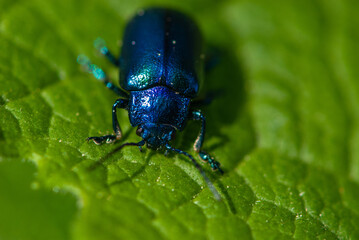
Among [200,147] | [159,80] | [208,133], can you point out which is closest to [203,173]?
[200,147]

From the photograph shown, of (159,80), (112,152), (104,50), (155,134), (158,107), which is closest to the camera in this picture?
(112,152)

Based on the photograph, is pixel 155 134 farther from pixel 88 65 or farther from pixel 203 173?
pixel 88 65

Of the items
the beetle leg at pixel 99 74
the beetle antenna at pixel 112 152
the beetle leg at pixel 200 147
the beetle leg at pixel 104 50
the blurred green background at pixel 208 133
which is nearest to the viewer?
the blurred green background at pixel 208 133

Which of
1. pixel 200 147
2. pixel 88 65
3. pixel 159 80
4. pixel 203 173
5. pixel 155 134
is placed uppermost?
pixel 88 65

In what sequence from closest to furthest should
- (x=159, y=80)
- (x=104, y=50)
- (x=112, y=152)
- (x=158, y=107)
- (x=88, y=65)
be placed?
(x=112, y=152), (x=158, y=107), (x=159, y=80), (x=88, y=65), (x=104, y=50)

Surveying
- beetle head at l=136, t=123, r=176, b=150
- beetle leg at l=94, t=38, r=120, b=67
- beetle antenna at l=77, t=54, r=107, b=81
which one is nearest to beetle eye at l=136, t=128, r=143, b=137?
beetle head at l=136, t=123, r=176, b=150

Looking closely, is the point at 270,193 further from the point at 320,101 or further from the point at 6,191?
the point at 6,191

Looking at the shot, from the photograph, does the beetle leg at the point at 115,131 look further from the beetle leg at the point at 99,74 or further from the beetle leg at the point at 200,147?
the beetle leg at the point at 200,147

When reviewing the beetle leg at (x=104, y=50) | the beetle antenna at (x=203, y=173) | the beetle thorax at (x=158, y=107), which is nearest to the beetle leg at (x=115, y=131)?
the beetle thorax at (x=158, y=107)
